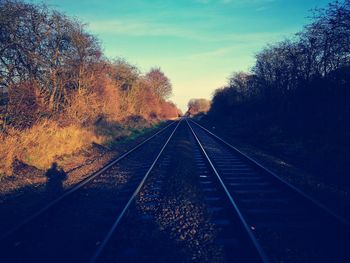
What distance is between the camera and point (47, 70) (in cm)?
1658

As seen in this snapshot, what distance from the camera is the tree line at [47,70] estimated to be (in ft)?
40.8

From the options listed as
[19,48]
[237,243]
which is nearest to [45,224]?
[237,243]

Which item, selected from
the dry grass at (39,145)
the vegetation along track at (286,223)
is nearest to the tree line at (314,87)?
the vegetation along track at (286,223)

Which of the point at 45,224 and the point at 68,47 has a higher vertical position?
the point at 68,47

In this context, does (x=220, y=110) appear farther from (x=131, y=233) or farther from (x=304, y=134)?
(x=131, y=233)

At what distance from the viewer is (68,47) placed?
60.8 feet

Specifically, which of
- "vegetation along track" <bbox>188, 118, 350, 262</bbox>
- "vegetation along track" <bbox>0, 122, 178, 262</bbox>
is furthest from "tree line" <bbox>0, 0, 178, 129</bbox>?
"vegetation along track" <bbox>188, 118, 350, 262</bbox>

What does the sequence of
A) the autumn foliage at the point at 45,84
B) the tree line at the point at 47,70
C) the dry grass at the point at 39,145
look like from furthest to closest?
1. the tree line at the point at 47,70
2. the autumn foliage at the point at 45,84
3. the dry grass at the point at 39,145

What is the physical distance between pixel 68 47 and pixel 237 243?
1759cm

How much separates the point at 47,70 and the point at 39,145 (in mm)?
6562

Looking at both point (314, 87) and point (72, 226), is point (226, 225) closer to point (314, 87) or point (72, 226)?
point (72, 226)

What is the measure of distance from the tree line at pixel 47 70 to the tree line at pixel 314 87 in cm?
1242

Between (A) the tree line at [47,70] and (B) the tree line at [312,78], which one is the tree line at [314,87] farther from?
(A) the tree line at [47,70]

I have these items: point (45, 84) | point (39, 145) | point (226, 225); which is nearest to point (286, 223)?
point (226, 225)
